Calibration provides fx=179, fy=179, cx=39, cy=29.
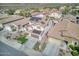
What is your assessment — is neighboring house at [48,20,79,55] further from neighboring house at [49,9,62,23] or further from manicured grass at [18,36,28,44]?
manicured grass at [18,36,28,44]

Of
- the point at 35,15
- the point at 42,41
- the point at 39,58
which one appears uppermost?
the point at 35,15

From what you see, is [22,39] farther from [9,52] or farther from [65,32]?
[65,32]

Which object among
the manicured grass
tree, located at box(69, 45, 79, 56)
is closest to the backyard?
the manicured grass

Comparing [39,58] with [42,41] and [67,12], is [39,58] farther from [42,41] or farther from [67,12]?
[67,12]

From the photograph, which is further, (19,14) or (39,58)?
(19,14)

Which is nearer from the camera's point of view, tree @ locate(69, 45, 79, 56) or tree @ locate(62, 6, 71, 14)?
tree @ locate(69, 45, 79, 56)

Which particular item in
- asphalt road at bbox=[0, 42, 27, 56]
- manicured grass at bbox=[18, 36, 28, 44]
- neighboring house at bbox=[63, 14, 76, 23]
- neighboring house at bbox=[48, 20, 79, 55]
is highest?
neighboring house at bbox=[63, 14, 76, 23]

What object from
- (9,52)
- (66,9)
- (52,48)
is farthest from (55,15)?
(9,52)

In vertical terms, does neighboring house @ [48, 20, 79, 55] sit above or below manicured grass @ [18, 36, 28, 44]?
above

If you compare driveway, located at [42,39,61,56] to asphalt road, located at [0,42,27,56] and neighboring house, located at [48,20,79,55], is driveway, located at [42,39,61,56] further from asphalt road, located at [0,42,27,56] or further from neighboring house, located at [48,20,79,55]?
asphalt road, located at [0,42,27,56]

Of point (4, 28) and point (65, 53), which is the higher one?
point (4, 28)

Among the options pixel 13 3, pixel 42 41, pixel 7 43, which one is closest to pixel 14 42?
pixel 7 43
